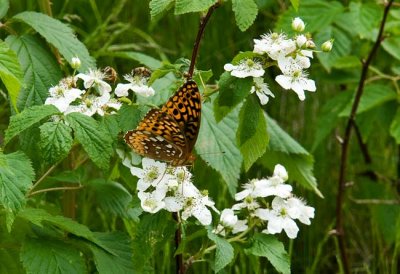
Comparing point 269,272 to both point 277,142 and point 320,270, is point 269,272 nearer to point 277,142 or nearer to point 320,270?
point 320,270

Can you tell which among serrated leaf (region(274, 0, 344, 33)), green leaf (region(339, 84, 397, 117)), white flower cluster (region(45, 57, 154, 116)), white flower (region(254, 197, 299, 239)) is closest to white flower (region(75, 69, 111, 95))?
white flower cluster (region(45, 57, 154, 116))

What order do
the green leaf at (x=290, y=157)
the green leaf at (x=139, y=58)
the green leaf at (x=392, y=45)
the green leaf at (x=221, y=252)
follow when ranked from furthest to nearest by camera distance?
the green leaf at (x=392, y=45)
the green leaf at (x=290, y=157)
the green leaf at (x=139, y=58)
the green leaf at (x=221, y=252)

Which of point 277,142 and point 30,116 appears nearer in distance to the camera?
point 30,116

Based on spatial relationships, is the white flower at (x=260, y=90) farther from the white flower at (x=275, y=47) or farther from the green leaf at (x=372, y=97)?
the green leaf at (x=372, y=97)

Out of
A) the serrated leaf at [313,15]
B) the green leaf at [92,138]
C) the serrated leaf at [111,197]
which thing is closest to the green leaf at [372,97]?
the serrated leaf at [313,15]

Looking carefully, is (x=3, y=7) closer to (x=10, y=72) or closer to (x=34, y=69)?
(x=34, y=69)

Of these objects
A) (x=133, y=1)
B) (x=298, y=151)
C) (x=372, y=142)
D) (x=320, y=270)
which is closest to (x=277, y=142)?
(x=298, y=151)

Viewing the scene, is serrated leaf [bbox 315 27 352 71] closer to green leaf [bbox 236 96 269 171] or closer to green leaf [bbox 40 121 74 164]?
green leaf [bbox 236 96 269 171]
